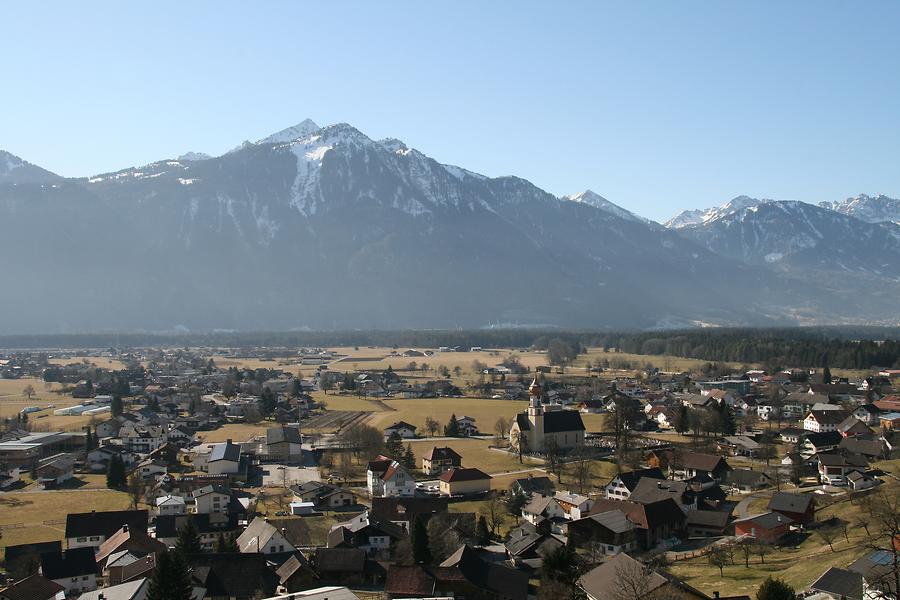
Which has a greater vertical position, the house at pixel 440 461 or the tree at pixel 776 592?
the tree at pixel 776 592

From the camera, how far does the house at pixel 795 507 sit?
1363 inches

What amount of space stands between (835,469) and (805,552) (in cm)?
1398

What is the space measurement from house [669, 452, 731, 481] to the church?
28.4 feet

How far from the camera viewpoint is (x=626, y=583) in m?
24.5

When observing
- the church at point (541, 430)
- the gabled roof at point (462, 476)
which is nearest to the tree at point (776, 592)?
the gabled roof at point (462, 476)

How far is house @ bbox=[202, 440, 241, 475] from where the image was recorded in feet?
152

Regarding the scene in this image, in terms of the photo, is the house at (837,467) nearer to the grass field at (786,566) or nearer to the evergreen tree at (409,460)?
the grass field at (786,566)

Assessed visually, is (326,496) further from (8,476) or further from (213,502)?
(8,476)

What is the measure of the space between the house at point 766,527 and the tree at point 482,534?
9946mm

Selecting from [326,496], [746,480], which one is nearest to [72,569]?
[326,496]

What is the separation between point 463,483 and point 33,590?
2108 centimetres

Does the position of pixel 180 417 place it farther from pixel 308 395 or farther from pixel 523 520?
pixel 523 520

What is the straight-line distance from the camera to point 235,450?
48.6 m

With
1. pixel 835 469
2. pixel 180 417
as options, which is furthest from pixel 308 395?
pixel 835 469
